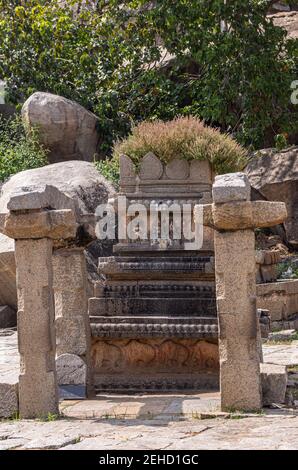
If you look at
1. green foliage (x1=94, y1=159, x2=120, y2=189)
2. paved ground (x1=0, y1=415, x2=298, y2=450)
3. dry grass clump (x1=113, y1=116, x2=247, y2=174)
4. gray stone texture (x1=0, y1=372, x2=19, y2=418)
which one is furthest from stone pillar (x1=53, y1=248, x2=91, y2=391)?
green foliage (x1=94, y1=159, x2=120, y2=189)

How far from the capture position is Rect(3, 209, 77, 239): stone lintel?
7652 mm

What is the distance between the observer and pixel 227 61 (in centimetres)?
1822

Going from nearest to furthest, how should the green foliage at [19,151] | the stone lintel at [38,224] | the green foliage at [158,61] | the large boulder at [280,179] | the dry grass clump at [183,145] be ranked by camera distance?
the stone lintel at [38,224], the dry grass clump at [183,145], the green foliage at [158,61], the green foliage at [19,151], the large boulder at [280,179]

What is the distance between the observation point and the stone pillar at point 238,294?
7.56m

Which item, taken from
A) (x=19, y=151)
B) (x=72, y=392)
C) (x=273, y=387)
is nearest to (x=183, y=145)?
(x=72, y=392)

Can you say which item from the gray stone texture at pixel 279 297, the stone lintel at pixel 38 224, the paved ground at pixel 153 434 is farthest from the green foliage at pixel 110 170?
the paved ground at pixel 153 434

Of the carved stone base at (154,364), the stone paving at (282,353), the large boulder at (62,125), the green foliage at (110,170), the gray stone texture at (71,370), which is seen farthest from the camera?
the large boulder at (62,125)

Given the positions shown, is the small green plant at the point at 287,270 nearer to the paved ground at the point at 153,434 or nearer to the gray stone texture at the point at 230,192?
the gray stone texture at the point at 230,192

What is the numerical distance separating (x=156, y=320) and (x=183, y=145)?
7.87 feet

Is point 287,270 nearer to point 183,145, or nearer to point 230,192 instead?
point 183,145

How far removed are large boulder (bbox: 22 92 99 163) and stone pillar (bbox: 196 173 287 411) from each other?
12.2m

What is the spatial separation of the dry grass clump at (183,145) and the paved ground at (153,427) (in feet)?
10.3
